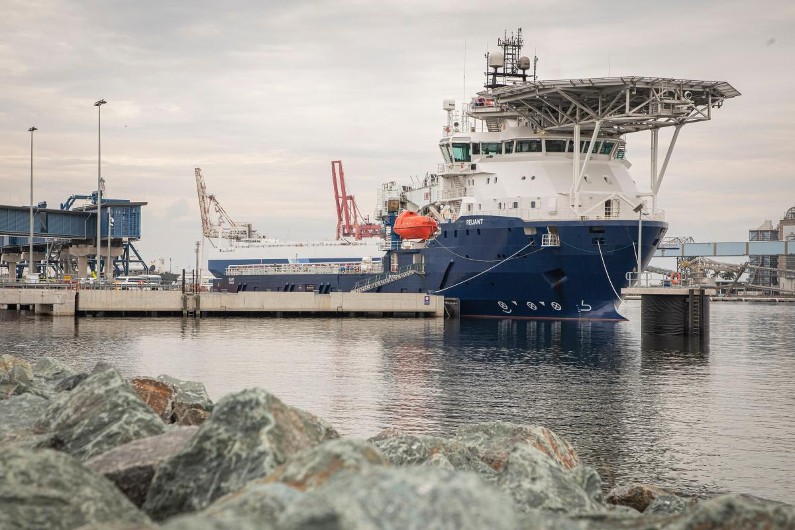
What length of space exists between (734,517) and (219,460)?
388 centimetres

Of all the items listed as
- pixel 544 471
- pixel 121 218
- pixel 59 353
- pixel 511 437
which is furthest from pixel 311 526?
pixel 121 218

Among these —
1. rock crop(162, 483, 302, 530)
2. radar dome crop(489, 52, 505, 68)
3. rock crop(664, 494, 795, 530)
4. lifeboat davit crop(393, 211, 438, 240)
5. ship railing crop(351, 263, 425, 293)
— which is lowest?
rock crop(664, 494, 795, 530)

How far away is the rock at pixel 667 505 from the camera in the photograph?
1098 centimetres

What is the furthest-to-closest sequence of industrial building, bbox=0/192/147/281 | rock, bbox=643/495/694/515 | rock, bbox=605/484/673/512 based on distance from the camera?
industrial building, bbox=0/192/147/281, rock, bbox=605/484/673/512, rock, bbox=643/495/694/515

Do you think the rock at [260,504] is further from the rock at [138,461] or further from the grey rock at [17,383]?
the grey rock at [17,383]

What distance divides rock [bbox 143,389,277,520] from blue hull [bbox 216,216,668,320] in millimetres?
46542

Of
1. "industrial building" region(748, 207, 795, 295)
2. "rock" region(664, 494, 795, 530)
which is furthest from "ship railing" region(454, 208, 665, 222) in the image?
"industrial building" region(748, 207, 795, 295)

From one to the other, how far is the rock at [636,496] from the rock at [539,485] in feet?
9.90

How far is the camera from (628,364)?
34625mm

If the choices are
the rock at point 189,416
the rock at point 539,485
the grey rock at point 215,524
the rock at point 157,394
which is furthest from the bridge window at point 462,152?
the grey rock at point 215,524

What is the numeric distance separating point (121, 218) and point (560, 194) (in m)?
46.1

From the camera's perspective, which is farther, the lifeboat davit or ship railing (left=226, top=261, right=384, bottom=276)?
ship railing (left=226, top=261, right=384, bottom=276)

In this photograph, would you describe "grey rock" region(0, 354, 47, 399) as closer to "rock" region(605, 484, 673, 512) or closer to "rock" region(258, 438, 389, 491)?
"rock" region(605, 484, 673, 512)

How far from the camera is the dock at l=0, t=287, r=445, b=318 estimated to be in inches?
2558
